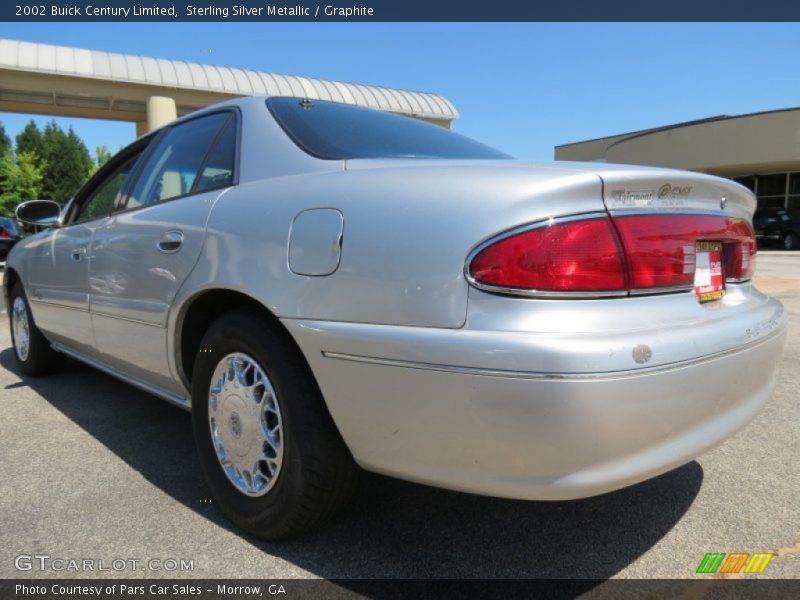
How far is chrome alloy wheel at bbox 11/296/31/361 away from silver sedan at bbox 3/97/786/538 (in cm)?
245

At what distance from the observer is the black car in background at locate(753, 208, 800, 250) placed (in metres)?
23.0

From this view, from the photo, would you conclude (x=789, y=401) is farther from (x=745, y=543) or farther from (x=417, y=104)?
(x=417, y=104)

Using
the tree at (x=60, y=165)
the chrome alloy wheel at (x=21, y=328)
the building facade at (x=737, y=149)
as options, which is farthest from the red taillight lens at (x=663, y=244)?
the tree at (x=60, y=165)

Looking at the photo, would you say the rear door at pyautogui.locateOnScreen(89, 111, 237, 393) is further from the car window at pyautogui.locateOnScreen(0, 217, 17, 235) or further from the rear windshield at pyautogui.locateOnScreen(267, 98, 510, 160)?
the car window at pyautogui.locateOnScreen(0, 217, 17, 235)

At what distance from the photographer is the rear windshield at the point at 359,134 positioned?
216cm

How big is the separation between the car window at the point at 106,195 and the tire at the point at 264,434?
1.46m

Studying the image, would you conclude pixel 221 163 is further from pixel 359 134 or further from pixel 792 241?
pixel 792 241

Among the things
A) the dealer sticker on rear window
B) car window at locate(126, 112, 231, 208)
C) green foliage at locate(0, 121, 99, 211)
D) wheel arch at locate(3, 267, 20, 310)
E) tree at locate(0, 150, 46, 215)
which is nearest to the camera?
the dealer sticker on rear window

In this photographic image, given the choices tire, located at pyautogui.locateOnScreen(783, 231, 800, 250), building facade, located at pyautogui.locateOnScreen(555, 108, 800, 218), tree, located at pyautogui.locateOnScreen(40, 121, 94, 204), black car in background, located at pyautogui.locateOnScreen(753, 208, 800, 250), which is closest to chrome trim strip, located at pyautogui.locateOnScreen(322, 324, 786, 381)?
building facade, located at pyautogui.locateOnScreen(555, 108, 800, 218)

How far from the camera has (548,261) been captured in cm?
148

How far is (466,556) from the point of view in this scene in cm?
190

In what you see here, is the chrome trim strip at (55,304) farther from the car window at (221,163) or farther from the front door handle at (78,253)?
the car window at (221,163)

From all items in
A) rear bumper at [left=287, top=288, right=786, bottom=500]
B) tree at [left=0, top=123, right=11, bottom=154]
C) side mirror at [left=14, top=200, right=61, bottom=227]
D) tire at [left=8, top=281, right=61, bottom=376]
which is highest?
tree at [left=0, top=123, right=11, bottom=154]

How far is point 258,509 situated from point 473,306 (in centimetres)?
105
